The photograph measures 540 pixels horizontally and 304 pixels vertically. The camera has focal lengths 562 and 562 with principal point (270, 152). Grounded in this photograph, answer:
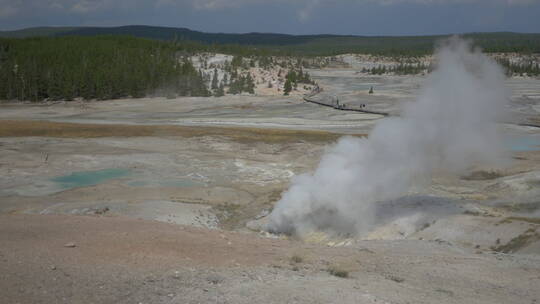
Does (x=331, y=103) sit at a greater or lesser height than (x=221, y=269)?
lesser

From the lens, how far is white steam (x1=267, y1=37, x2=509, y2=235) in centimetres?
1778

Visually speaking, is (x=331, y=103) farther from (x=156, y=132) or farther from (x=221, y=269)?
(x=221, y=269)

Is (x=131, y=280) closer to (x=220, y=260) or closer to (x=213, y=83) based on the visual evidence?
(x=220, y=260)

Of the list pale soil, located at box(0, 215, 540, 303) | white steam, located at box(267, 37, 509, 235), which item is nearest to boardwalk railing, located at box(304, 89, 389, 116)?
white steam, located at box(267, 37, 509, 235)

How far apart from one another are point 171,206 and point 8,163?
13.7 m

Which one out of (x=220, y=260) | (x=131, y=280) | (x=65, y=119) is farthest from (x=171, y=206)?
(x=65, y=119)

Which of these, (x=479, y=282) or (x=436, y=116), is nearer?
(x=479, y=282)

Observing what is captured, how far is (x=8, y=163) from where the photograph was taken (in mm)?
29250

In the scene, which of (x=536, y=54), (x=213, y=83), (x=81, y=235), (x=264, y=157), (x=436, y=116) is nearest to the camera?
(x=81, y=235)

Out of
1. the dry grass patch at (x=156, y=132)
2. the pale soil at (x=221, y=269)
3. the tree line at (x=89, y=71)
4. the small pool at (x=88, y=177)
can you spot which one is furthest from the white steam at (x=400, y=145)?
the tree line at (x=89, y=71)

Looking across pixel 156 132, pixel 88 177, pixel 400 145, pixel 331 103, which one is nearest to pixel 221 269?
pixel 400 145

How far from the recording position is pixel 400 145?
60.7 feet

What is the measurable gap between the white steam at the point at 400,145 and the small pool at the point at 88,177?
10828mm

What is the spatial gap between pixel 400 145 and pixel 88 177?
15504 mm
